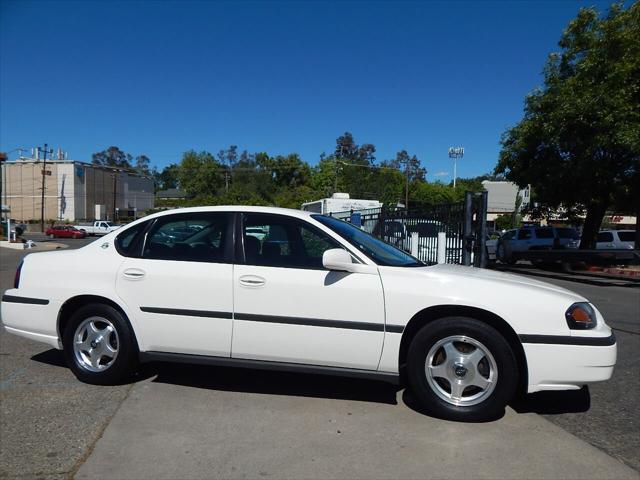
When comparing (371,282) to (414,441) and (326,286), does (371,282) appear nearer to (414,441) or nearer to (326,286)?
(326,286)

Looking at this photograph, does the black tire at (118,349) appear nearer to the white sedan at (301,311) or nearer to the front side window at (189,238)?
the white sedan at (301,311)

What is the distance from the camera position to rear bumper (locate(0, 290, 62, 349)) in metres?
4.65

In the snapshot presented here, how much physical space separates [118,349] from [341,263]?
2128 millimetres

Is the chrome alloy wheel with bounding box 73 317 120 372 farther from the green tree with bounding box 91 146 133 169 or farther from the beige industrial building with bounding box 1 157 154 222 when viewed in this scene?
the green tree with bounding box 91 146 133 169

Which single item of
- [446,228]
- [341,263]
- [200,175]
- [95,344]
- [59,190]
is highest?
[200,175]

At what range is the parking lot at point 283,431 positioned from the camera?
3172 millimetres

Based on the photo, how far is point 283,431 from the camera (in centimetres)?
369

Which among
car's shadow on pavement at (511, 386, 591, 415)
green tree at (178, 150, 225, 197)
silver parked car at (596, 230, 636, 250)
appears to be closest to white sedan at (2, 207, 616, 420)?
car's shadow on pavement at (511, 386, 591, 415)

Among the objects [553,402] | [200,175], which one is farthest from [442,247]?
[200,175]

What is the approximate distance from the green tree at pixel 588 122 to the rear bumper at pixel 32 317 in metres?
16.4

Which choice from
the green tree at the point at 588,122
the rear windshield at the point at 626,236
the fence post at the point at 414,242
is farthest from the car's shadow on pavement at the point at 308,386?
the rear windshield at the point at 626,236

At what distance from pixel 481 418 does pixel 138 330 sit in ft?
9.39

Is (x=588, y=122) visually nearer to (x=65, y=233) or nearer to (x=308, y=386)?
(x=308, y=386)

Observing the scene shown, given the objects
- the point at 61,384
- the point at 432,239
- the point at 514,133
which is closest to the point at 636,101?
the point at 514,133
